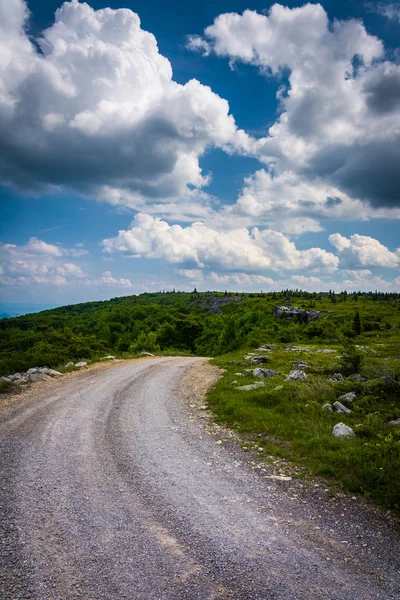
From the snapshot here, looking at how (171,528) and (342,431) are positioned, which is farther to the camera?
(342,431)

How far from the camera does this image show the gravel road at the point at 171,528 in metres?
4.35

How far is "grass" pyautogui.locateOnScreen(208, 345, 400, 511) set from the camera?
23.5 ft

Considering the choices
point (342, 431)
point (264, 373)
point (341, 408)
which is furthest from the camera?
point (264, 373)

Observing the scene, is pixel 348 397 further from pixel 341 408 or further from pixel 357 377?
pixel 357 377

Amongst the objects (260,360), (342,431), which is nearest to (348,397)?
(342,431)

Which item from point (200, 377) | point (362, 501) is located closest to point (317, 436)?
point (362, 501)

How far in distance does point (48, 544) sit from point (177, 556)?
2.10m

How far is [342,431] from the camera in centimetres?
938

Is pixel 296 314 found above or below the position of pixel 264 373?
above

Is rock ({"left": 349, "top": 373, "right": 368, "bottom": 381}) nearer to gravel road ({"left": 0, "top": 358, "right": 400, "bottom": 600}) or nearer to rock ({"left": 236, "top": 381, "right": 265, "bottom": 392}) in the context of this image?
rock ({"left": 236, "top": 381, "right": 265, "bottom": 392})

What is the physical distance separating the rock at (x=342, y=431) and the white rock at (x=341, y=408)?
1897 millimetres

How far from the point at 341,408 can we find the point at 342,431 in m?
2.49

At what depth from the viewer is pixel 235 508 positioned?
626 cm

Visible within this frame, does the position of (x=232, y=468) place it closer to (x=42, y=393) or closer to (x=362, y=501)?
(x=362, y=501)
